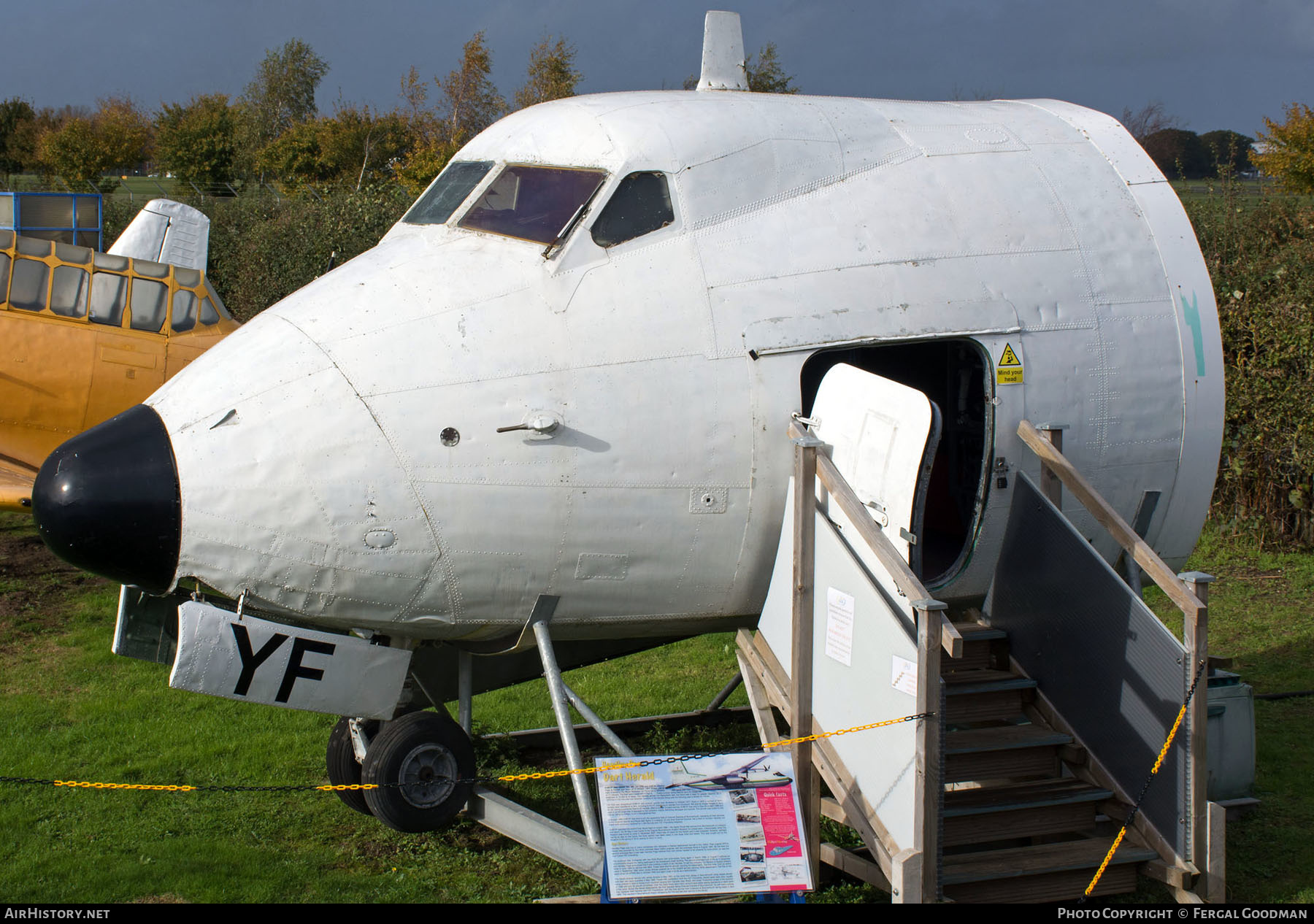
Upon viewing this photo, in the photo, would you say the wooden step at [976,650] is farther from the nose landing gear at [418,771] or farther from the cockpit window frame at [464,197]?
the cockpit window frame at [464,197]

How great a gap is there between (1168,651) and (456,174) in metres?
4.46

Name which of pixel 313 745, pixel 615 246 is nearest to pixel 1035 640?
pixel 615 246

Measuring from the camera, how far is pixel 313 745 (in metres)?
8.37

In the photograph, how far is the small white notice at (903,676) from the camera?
4.89 m

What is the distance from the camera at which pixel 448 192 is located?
21.0ft

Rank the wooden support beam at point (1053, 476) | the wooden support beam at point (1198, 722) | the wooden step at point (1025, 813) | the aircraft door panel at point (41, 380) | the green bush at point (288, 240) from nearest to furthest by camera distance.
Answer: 1. the wooden support beam at point (1198, 722)
2. the wooden step at point (1025, 813)
3. the wooden support beam at point (1053, 476)
4. the aircraft door panel at point (41, 380)
5. the green bush at point (288, 240)

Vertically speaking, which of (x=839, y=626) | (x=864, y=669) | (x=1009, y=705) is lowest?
(x=1009, y=705)

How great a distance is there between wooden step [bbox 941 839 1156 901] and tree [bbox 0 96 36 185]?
5534 centimetres

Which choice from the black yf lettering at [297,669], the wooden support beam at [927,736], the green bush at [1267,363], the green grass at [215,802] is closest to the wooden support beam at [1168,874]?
the wooden support beam at [927,736]

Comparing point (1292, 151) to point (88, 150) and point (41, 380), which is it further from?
point (88, 150)

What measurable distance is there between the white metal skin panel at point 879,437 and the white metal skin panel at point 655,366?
0.20 m

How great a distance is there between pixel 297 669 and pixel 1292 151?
2473 centimetres

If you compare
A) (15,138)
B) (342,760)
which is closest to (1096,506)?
(342,760)

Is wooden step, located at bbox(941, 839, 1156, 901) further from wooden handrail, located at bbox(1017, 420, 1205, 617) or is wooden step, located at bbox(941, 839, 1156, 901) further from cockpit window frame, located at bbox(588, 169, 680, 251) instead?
cockpit window frame, located at bbox(588, 169, 680, 251)
